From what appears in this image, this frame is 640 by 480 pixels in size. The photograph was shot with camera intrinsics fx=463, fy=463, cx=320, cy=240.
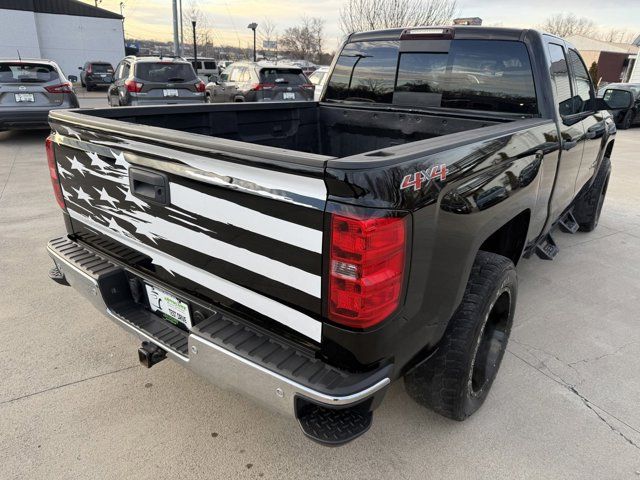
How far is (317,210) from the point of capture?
1.57 meters

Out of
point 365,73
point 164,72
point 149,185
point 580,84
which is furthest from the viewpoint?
point 164,72

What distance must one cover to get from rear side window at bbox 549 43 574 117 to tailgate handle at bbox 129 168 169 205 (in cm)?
264

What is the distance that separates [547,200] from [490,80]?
919 mm

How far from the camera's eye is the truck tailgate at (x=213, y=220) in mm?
1651

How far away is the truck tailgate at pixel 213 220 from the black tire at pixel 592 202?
4.58 meters

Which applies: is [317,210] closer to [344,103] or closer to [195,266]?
[195,266]

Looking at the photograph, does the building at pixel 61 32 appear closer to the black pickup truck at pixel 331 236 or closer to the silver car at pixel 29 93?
the silver car at pixel 29 93

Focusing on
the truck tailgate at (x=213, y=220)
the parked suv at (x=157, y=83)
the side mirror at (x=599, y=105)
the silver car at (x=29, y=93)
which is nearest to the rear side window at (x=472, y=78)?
the side mirror at (x=599, y=105)

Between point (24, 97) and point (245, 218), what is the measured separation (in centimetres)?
945

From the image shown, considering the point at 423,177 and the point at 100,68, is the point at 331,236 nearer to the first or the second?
the point at 423,177

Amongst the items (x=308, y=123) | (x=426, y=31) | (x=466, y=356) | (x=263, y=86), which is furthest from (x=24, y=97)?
(x=466, y=356)

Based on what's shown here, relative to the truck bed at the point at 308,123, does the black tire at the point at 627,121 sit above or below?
below

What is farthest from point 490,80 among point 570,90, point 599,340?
point 599,340

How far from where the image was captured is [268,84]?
13.0 metres
